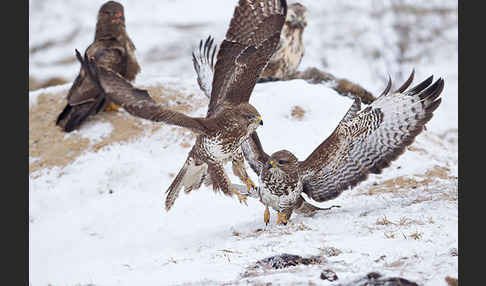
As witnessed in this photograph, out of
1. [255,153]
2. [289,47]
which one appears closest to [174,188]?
[255,153]

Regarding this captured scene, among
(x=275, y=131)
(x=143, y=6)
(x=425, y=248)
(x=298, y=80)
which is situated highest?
(x=143, y=6)

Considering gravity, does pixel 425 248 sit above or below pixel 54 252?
above

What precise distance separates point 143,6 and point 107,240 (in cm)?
2559

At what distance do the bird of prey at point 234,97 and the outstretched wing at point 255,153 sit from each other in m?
0.10

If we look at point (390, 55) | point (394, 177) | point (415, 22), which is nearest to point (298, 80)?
point (394, 177)

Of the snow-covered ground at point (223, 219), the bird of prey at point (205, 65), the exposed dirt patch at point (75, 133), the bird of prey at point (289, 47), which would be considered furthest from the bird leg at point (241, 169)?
the bird of prey at point (289, 47)

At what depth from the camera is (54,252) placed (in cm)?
571

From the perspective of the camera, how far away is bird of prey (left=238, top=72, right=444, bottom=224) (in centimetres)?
463

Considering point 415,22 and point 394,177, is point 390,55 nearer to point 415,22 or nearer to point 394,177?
point 415,22

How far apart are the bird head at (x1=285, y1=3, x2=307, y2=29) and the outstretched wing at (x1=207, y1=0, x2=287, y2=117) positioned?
14.4ft

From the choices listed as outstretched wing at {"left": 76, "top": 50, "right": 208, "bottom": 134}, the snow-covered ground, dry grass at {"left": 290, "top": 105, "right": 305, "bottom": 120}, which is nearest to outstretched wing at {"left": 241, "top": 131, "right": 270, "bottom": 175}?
the snow-covered ground

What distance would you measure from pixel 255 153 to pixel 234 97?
0.68 metres

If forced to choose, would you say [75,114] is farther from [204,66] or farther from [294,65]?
[294,65]

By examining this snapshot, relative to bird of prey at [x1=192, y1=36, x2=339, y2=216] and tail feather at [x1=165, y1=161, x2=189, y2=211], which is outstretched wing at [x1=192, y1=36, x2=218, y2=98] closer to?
bird of prey at [x1=192, y1=36, x2=339, y2=216]
